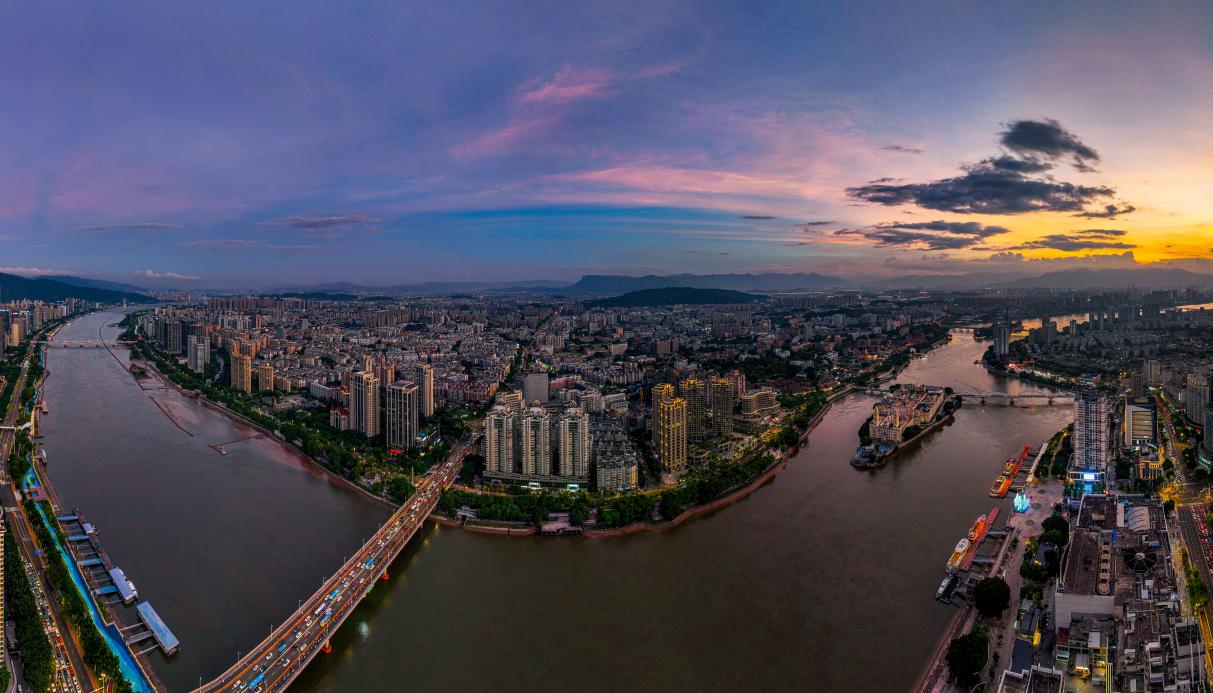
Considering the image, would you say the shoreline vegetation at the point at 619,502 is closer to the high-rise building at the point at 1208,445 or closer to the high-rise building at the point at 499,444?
the high-rise building at the point at 499,444

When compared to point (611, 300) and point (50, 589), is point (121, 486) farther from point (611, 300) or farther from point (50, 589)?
point (611, 300)

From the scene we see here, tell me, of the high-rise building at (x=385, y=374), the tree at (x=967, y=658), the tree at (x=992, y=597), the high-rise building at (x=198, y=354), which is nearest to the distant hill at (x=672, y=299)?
the high-rise building at (x=198, y=354)

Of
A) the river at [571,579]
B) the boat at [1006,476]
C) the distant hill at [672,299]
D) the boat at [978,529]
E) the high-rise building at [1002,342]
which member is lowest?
the river at [571,579]

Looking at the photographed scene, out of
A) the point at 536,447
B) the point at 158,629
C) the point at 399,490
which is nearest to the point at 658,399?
the point at 536,447

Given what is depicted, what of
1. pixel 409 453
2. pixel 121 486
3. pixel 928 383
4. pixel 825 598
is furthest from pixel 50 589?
pixel 928 383

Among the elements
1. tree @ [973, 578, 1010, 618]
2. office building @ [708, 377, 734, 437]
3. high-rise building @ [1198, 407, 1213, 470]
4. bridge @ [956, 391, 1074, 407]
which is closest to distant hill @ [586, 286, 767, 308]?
bridge @ [956, 391, 1074, 407]

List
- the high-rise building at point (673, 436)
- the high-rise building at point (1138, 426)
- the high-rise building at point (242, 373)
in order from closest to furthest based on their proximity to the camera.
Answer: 1. the high-rise building at point (673, 436)
2. the high-rise building at point (1138, 426)
3. the high-rise building at point (242, 373)

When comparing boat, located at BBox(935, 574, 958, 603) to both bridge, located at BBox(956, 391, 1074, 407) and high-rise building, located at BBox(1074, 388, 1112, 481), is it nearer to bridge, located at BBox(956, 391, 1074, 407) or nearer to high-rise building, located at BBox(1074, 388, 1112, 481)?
high-rise building, located at BBox(1074, 388, 1112, 481)

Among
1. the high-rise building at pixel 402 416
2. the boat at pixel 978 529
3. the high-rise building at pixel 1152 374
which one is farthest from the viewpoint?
the high-rise building at pixel 1152 374
